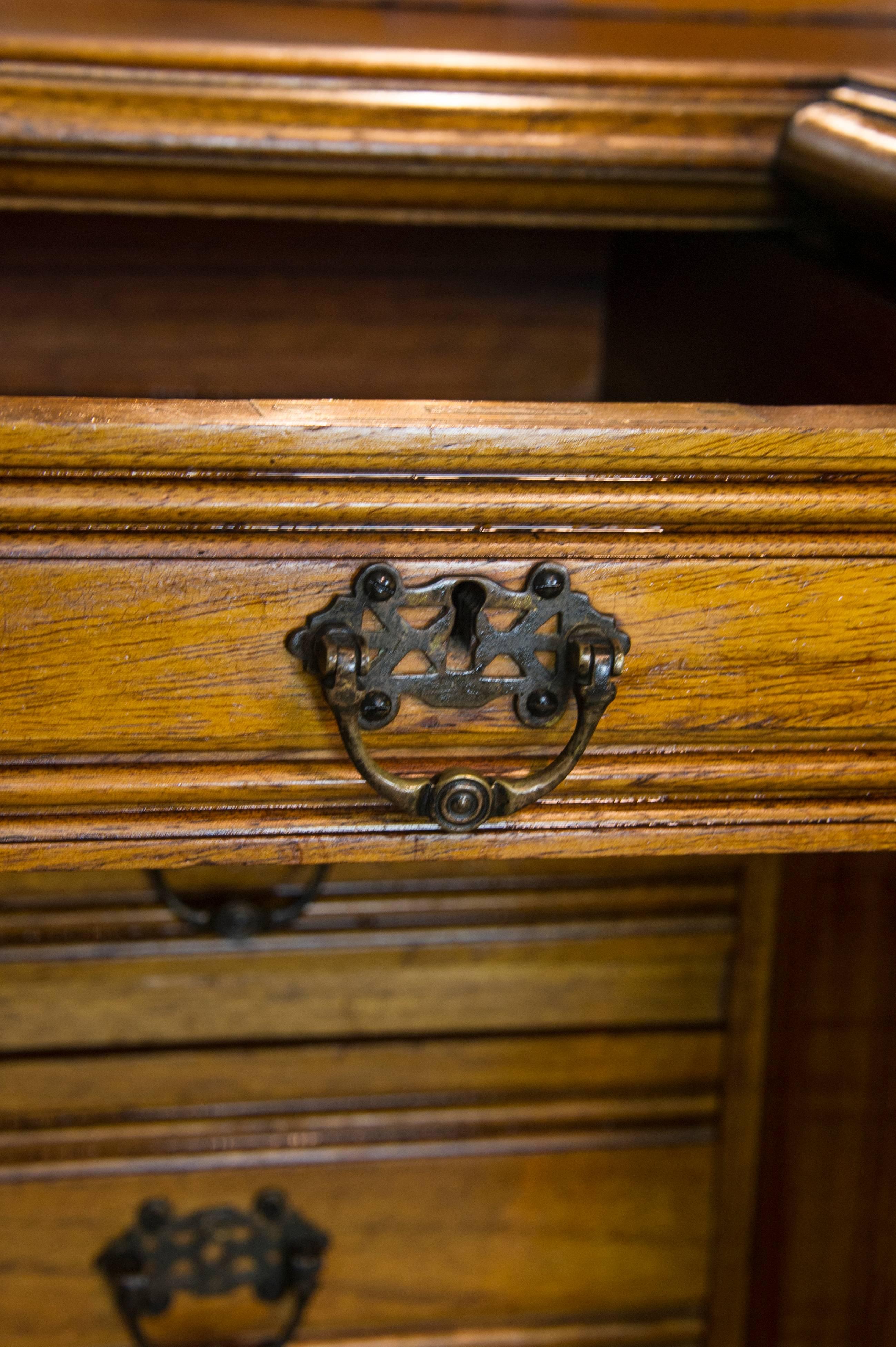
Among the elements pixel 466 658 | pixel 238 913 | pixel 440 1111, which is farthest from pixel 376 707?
pixel 440 1111

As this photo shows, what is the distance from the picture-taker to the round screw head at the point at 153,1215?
27.6 inches

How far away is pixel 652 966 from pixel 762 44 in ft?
1.93

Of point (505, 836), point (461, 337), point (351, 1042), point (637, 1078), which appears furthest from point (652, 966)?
point (461, 337)

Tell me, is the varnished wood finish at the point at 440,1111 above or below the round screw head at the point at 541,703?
below

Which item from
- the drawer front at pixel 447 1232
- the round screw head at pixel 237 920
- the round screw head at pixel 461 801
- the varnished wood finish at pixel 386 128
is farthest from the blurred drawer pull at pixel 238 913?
the varnished wood finish at pixel 386 128

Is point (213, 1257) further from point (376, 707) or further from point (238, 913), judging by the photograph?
point (376, 707)

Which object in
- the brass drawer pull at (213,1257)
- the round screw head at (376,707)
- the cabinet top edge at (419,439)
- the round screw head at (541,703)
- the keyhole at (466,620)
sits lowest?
the brass drawer pull at (213,1257)

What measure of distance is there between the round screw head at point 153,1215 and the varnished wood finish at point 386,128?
0.55 metres

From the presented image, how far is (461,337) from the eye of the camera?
949mm

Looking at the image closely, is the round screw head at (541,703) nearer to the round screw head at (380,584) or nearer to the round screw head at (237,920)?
the round screw head at (380,584)

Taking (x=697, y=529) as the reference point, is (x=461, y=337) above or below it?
above

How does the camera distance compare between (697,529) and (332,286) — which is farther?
(332,286)

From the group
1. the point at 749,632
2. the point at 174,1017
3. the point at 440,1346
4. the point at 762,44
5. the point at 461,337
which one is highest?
the point at 762,44

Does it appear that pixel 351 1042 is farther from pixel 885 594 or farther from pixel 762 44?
pixel 762 44
